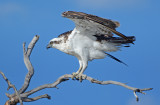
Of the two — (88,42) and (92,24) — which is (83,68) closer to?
(88,42)

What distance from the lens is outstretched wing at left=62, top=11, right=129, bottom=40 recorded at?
335 inches

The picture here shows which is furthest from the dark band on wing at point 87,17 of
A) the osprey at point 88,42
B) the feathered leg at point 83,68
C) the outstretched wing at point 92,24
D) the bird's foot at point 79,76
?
the bird's foot at point 79,76

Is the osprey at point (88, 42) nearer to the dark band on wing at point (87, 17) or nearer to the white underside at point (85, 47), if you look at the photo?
the white underside at point (85, 47)

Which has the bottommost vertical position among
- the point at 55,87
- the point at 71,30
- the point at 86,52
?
the point at 55,87

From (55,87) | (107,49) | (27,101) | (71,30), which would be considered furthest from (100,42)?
(27,101)

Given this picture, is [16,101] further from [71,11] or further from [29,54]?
[71,11]

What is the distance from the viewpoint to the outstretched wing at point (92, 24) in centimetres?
851

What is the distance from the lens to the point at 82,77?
9211mm

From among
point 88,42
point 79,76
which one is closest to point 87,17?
point 88,42

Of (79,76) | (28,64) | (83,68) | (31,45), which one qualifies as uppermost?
(31,45)

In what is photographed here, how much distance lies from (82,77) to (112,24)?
5.00 ft

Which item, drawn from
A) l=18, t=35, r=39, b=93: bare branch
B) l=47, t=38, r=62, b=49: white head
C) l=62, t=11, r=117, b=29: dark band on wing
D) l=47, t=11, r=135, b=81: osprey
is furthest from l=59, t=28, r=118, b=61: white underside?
l=18, t=35, r=39, b=93: bare branch

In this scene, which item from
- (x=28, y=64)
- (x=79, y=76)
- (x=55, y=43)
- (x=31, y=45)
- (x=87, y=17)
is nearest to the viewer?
(x=87, y=17)

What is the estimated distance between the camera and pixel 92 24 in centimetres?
887
